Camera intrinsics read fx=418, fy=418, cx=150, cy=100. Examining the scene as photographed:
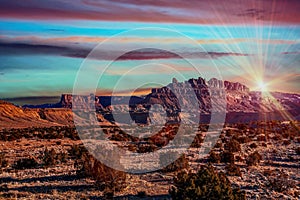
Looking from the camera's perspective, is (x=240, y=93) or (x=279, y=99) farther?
(x=240, y=93)

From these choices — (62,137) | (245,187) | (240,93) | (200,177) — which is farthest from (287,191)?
(240,93)

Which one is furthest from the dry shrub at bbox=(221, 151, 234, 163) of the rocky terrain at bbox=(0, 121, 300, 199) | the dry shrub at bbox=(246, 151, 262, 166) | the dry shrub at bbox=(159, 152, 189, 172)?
the dry shrub at bbox=(159, 152, 189, 172)

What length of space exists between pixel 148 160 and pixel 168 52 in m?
7.83

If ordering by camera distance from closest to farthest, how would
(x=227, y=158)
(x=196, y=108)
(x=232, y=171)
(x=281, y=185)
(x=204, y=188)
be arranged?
(x=204, y=188)
(x=281, y=185)
(x=232, y=171)
(x=227, y=158)
(x=196, y=108)

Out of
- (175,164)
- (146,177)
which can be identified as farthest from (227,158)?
(146,177)

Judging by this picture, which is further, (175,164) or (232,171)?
(175,164)

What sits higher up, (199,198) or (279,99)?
(279,99)

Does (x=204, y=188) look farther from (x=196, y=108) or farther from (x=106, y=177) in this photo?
(x=196, y=108)

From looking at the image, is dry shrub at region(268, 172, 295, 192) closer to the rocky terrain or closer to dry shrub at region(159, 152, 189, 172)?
the rocky terrain

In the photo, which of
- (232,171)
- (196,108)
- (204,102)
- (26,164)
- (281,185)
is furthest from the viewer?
(204,102)

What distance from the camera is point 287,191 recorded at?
19391mm

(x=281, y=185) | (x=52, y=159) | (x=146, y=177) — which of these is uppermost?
(x=52, y=159)

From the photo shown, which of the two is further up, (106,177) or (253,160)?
(253,160)

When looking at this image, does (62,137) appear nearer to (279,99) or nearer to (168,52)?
(168,52)
